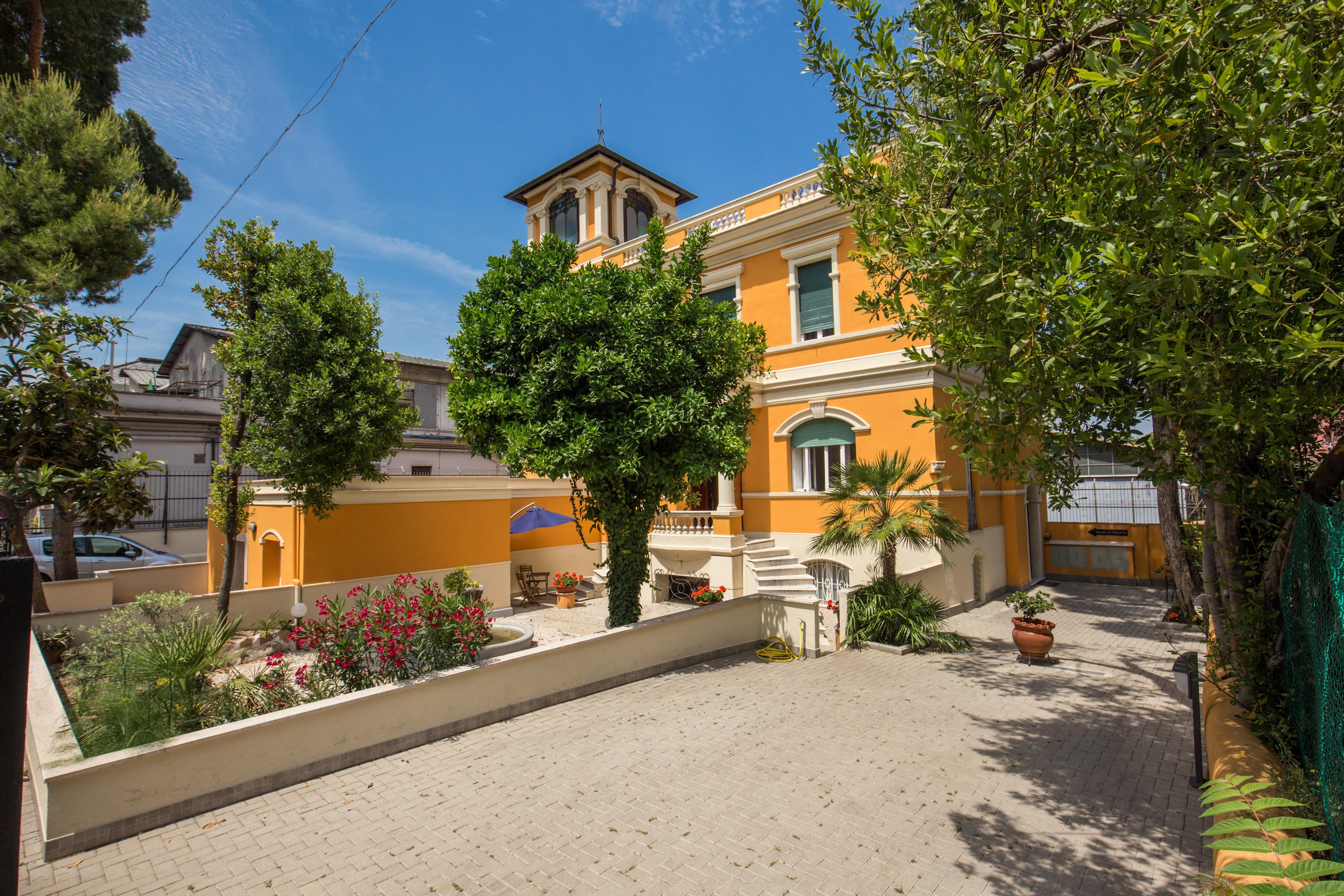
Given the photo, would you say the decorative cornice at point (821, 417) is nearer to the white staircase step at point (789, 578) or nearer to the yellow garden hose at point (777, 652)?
the white staircase step at point (789, 578)

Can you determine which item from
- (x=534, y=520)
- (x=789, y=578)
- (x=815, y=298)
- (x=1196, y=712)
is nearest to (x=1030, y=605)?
(x=1196, y=712)

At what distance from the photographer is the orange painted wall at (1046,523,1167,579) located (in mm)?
17672

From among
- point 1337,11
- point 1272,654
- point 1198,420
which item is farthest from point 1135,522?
point 1337,11

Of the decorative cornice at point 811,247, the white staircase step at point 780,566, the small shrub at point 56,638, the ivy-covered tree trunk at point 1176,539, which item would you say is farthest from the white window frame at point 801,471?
the small shrub at point 56,638

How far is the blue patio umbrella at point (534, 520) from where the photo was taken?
16.7m

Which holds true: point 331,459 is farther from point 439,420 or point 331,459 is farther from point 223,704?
point 439,420

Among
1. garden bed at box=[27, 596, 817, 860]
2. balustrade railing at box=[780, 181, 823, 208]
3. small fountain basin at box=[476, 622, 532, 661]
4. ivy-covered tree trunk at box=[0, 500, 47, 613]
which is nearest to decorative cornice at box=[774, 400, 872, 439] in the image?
balustrade railing at box=[780, 181, 823, 208]

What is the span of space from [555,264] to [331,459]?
5.33m

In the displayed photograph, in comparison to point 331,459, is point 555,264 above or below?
above

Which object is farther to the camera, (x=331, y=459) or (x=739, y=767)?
(x=331, y=459)

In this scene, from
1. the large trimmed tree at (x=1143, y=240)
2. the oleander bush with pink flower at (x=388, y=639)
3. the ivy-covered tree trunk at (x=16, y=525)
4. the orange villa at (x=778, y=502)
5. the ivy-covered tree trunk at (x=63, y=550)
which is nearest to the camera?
the large trimmed tree at (x=1143, y=240)

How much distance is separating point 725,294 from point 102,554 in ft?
63.6

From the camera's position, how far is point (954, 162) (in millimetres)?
4941

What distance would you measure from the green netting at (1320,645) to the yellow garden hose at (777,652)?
7.04 meters
